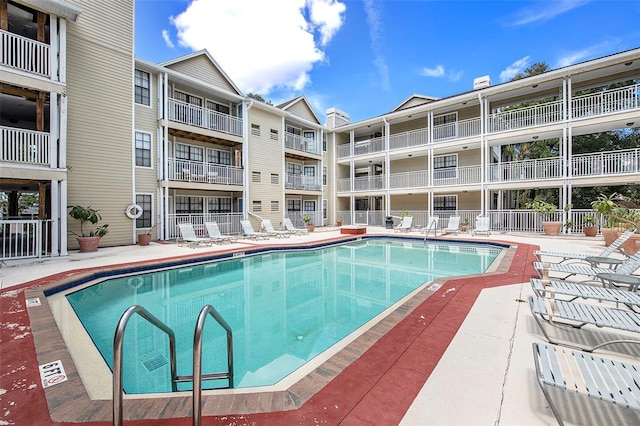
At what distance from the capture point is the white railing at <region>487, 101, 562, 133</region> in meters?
15.2

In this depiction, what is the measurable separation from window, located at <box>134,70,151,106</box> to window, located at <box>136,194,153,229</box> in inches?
167

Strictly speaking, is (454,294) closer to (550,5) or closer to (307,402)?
(307,402)

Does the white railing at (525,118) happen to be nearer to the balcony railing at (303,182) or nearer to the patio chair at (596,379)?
the balcony railing at (303,182)

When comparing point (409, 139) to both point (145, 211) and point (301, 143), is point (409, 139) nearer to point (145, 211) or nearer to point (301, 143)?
point (301, 143)

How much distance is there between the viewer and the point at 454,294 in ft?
16.3

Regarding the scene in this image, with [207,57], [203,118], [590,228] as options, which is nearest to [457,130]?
[590,228]

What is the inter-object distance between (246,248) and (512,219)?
14.9m

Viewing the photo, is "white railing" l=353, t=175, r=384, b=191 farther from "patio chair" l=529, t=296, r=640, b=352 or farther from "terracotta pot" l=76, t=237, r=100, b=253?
"patio chair" l=529, t=296, r=640, b=352

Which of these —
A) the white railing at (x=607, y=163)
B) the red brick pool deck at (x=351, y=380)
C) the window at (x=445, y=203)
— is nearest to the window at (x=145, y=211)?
the red brick pool deck at (x=351, y=380)

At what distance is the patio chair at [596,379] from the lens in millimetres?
1751

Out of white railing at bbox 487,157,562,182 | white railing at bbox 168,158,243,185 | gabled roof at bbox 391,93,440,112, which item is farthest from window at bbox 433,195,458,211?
white railing at bbox 168,158,243,185

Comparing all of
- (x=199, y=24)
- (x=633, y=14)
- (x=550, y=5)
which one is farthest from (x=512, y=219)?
(x=199, y=24)

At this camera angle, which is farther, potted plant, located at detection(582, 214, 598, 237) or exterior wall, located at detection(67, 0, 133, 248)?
potted plant, located at detection(582, 214, 598, 237)

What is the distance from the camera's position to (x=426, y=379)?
8.36ft
